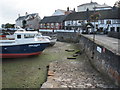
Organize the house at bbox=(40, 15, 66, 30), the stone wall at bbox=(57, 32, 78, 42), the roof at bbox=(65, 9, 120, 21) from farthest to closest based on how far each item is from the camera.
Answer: the house at bbox=(40, 15, 66, 30), the roof at bbox=(65, 9, 120, 21), the stone wall at bbox=(57, 32, 78, 42)

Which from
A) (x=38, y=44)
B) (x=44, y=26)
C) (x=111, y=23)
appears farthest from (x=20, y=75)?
(x=44, y=26)

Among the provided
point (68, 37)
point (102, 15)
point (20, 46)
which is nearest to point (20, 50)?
point (20, 46)

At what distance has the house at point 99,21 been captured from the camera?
114 feet

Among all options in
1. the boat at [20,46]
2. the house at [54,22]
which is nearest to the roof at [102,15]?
the house at [54,22]

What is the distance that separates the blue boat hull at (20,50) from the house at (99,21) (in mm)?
17805

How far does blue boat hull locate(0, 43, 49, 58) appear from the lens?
14631mm

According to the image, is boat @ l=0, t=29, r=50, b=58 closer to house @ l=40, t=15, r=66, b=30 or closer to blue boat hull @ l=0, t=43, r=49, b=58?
blue boat hull @ l=0, t=43, r=49, b=58

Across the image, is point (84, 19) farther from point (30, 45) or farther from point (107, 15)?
point (30, 45)

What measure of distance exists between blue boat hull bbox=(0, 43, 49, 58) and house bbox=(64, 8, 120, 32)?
58.4ft

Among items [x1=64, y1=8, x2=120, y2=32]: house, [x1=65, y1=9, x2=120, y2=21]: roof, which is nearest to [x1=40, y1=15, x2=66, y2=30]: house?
[x1=64, y1=8, x2=120, y2=32]: house

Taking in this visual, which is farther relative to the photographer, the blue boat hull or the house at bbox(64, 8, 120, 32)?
the house at bbox(64, 8, 120, 32)

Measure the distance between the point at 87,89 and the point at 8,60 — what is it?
33.0 ft

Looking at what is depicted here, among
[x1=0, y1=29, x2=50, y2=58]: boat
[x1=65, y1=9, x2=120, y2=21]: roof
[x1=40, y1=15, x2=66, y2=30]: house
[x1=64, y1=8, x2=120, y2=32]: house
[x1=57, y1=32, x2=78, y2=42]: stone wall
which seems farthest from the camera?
[x1=40, y1=15, x2=66, y2=30]: house

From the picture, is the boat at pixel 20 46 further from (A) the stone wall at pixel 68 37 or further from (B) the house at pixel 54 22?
(B) the house at pixel 54 22
